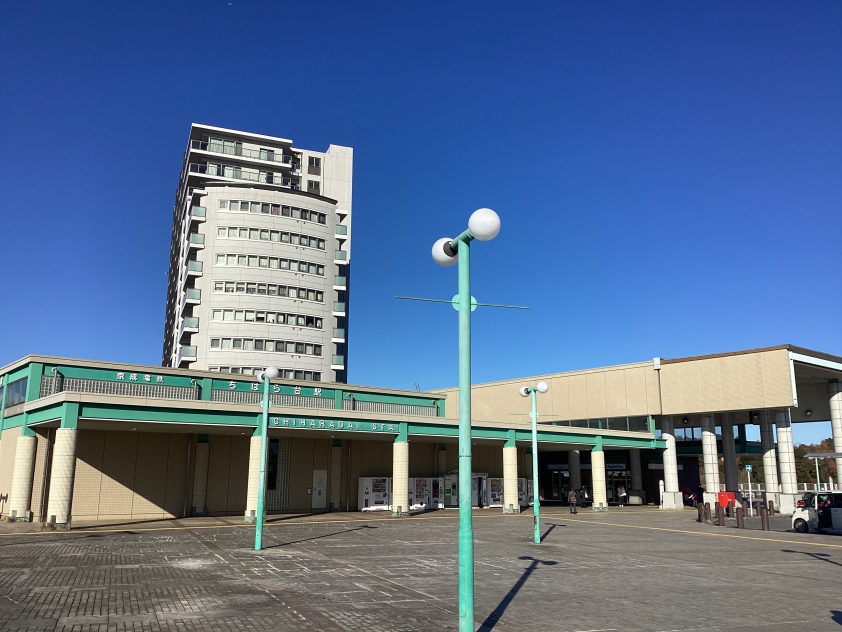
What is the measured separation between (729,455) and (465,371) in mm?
53299

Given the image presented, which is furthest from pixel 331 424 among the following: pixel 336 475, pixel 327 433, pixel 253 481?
pixel 336 475

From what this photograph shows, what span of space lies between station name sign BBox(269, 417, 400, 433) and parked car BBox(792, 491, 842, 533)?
21833 millimetres

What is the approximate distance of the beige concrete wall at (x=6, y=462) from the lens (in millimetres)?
35406

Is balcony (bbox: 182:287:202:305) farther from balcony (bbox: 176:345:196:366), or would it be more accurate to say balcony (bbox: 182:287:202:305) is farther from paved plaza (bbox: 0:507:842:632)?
paved plaza (bbox: 0:507:842:632)

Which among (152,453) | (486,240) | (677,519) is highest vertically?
(486,240)

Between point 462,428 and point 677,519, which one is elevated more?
point 462,428

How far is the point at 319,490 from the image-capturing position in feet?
138

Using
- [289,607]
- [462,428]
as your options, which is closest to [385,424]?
[289,607]

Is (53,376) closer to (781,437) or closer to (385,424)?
(385,424)

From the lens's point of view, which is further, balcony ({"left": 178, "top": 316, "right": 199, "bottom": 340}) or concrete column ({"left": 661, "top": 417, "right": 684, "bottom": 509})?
balcony ({"left": 178, "top": 316, "right": 199, "bottom": 340})

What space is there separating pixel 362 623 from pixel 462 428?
5.01 metres

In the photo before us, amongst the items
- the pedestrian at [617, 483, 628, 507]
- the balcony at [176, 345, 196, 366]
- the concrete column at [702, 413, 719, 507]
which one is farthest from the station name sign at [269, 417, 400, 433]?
the balcony at [176, 345, 196, 366]

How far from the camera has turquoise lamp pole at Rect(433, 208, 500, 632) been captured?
840 cm

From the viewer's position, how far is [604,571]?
18.3 meters
